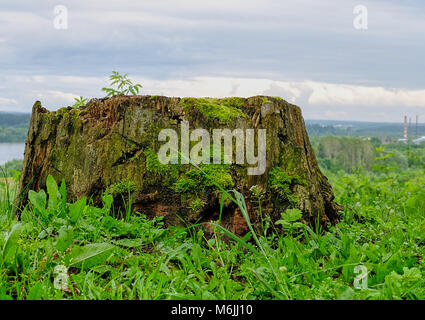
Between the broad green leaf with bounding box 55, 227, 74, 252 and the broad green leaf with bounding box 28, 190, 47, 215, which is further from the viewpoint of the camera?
the broad green leaf with bounding box 28, 190, 47, 215

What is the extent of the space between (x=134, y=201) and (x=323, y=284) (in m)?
2.09

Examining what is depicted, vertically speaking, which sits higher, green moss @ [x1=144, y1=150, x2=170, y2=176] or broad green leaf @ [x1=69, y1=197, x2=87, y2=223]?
green moss @ [x1=144, y1=150, x2=170, y2=176]

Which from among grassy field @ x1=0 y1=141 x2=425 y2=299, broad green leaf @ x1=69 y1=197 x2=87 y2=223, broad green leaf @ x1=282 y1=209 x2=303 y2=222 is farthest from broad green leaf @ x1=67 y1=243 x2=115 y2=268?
broad green leaf @ x1=282 y1=209 x2=303 y2=222

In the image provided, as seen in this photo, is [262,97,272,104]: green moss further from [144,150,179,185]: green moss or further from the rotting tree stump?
[144,150,179,185]: green moss

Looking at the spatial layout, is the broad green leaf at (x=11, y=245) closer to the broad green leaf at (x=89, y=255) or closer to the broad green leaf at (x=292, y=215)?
the broad green leaf at (x=89, y=255)

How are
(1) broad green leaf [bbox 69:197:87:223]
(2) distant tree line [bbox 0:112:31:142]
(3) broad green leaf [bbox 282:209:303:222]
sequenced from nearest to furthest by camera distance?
1. (1) broad green leaf [bbox 69:197:87:223]
2. (3) broad green leaf [bbox 282:209:303:222]
3. (2) distant tree line [bbox 0:112:31:142]

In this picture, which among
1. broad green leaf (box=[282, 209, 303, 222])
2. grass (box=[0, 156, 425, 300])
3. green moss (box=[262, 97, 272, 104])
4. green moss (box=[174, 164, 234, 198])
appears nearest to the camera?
grass (box=[0, 156, 425, 300])

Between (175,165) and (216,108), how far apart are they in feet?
2.37

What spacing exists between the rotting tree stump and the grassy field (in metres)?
0.22

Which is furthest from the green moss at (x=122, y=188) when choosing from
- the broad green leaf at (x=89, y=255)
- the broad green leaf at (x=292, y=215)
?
the broad green leaf at (x=292, y=215)

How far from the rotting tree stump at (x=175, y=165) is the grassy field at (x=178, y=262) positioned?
8.6 inches

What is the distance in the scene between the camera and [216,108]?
14.1 feet

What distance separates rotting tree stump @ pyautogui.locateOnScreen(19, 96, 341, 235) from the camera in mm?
4121

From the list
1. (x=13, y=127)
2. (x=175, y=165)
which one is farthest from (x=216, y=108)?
(x=13, y=127)
